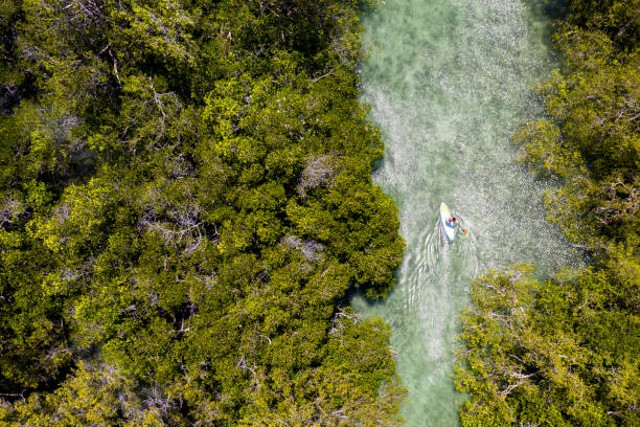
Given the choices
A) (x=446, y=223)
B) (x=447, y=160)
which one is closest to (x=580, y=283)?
Result: (x=446, y=223)

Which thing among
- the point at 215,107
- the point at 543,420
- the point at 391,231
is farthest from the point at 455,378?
the point at 215,107

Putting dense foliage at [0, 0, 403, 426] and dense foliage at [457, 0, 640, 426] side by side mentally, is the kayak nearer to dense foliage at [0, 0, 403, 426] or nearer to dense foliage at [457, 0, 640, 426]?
dense foliage at [457, 0, 640, 426]

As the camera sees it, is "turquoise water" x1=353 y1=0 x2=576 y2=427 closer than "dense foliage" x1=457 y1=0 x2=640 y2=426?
No

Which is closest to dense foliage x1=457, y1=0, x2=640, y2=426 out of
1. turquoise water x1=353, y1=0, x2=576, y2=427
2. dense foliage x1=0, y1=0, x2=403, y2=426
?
turquoise water x1=353, y1=0, x2=576, y2=427

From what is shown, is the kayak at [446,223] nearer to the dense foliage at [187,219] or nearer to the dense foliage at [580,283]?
the dense foliage at [580,283]

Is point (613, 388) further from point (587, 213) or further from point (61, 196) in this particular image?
point (61, 196)

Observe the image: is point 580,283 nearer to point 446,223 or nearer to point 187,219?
point 446,223

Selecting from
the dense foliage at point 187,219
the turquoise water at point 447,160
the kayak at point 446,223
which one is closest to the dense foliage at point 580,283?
the turquoise water at point 447,160

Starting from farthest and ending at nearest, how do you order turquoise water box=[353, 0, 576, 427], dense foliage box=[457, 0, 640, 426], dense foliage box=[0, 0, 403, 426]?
turquoise water box=[353, 0, 576, 427]
dense foliage box=[457, 0, 640, 426]
dense foliage box=[0, 0, 403, 426]
